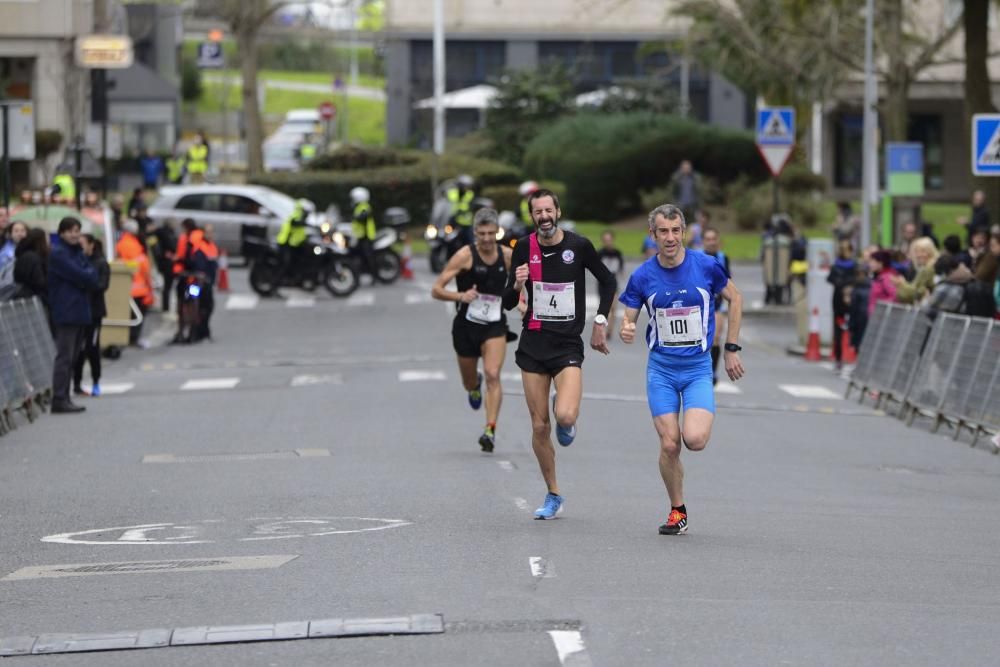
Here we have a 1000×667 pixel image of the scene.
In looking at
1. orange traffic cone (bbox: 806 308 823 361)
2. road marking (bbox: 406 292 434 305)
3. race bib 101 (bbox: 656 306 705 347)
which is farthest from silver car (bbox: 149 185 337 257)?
race bib 101 (bbox: 656 306 705 347)

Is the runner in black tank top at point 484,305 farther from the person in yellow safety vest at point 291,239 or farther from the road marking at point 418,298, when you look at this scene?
the person in yellow safety vest at point 291,239

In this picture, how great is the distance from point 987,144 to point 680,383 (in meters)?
10.3

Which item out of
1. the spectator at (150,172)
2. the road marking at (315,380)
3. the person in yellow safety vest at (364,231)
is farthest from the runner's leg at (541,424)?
the spectator at (150,172)

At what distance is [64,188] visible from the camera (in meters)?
30.9

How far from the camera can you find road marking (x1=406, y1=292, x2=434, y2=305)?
34000 millimetres

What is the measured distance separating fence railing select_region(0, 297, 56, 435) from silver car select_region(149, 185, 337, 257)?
19031 mm

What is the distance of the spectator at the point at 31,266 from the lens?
19.7m

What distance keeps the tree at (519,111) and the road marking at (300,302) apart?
29575 millimetres

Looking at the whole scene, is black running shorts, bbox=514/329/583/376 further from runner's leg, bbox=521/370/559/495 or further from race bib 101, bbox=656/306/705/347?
race bib 101, bbox=656/306/705/347

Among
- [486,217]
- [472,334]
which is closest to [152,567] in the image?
[486,217]

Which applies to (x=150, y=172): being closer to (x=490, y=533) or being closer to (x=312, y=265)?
(x=312, y=265)

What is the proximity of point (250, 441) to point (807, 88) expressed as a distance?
40.6 meters

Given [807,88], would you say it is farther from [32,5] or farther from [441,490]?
[441,490]

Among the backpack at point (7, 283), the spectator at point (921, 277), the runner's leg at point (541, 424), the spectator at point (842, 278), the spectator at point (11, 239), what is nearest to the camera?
the runner's leg at point (541, 424)
